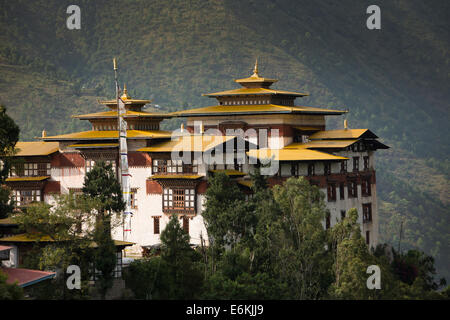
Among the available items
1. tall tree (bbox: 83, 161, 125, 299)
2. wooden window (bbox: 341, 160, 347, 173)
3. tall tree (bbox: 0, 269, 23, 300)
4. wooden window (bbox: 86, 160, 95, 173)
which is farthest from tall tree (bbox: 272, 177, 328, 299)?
tall tree (bbox: 0, 269, 23, 300)

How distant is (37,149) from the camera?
56.8 meters

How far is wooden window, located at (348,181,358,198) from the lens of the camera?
196 ft

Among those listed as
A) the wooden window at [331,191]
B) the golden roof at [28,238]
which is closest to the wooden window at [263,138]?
the wooden window at [331,191]

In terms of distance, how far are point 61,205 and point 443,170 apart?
151794mm

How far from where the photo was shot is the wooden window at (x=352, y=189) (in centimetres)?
5962

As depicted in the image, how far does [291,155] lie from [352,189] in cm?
731

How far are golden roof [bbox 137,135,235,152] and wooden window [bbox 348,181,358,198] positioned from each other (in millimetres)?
11226

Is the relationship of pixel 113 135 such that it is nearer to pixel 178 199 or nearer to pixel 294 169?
pixel 178 199

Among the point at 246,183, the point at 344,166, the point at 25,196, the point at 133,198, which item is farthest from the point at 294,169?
the point at 25,196

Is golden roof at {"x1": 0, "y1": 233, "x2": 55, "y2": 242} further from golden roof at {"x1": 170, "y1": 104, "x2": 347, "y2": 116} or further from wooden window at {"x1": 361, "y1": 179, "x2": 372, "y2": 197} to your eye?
wooden window at {"x1": 361, "y1": 179, "x2": 372, "y2": 197}

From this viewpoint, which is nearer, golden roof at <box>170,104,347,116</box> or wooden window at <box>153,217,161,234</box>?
wooden window at <box>153,217,161,234</box>

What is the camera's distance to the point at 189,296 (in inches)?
1594
